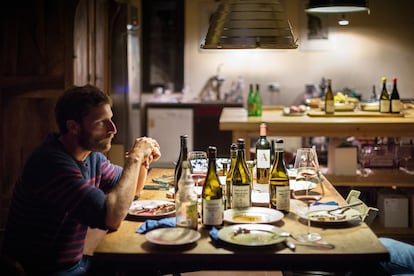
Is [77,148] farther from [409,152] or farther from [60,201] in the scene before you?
[409,152]

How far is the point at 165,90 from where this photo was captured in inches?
309

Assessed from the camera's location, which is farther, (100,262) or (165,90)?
(165,90)

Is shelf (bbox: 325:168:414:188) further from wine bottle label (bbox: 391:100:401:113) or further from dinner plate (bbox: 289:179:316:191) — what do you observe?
dinner plate (bbox: 289:179:316:191)

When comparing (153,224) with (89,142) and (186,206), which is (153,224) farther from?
(89,142)

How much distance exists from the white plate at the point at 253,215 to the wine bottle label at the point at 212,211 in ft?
0.25

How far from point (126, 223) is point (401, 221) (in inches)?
104

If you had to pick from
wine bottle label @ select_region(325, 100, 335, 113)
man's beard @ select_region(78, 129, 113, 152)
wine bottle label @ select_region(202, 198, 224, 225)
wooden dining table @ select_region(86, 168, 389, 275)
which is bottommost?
wooden dining table @ select_region(86, 168, 389, 275)

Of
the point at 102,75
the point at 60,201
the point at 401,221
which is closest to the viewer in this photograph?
the point at 60,201

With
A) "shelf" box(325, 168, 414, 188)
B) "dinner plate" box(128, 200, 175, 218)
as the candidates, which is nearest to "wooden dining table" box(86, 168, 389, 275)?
"dinner plate" box(128, 200, 175, 218)

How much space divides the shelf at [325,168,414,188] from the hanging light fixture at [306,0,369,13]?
3.85ft

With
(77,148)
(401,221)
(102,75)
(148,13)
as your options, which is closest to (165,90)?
(148,13)

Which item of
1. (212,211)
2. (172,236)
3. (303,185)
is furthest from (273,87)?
(172,236)

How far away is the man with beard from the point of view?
2094mm

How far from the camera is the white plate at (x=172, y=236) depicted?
75.8 inches
